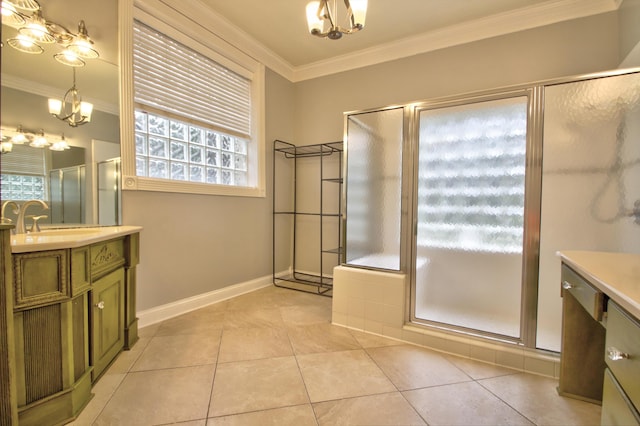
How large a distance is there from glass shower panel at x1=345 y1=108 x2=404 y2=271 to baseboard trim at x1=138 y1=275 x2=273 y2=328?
145 centimetres

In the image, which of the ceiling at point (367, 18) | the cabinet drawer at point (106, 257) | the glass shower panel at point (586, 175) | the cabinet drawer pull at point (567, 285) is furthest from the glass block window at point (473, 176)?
the cabinet drawer at point (106, 257)

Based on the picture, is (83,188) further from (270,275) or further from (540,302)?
(540,302)

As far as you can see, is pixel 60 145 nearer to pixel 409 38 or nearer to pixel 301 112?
pixel 301 112

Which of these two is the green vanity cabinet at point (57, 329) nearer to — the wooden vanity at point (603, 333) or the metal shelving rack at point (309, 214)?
the wooden vanity at point (603, 333)

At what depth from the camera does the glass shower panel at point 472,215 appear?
202 cm

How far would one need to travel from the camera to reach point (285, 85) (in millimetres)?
4027

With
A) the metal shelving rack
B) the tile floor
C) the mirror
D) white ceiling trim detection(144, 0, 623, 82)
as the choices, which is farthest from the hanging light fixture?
the metal shelving rack

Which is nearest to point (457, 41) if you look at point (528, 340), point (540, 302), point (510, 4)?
point (510, 4)

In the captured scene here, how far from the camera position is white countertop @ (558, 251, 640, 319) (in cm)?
91

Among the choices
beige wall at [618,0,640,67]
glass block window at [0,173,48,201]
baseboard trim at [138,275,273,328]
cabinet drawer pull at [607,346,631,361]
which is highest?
beige wall at [618,0,640,67]

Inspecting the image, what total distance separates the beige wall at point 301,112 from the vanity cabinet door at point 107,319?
492 millimetres

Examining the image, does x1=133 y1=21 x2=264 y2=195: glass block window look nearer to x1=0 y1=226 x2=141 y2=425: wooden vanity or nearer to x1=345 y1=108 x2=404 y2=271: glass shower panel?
x1=0 y1=226 x2=141 y2=425: wooden vanity

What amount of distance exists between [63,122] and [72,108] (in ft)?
0.40

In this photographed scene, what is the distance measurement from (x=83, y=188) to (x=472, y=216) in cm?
275
